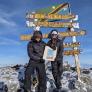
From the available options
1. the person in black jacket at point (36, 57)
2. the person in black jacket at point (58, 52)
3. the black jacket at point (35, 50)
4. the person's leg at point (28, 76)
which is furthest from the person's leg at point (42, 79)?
the person in black jacket at point (58, 52)

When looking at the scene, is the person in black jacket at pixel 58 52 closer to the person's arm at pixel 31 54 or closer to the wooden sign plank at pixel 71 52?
the person's arm at pixel 31 54

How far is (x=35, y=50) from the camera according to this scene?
1270cm

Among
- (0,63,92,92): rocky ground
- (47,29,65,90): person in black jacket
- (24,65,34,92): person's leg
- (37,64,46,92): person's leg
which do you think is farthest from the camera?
(0,63,92,92): rocky ground

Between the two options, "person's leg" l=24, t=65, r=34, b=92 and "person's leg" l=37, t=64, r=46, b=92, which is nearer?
"person's leg" l=24, t=65, r=34, b=92

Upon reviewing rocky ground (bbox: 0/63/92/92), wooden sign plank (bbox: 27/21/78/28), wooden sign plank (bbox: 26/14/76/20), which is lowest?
rocky ground (bbox: 0/63/92/92)

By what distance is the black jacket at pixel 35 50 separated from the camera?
41.4 ft

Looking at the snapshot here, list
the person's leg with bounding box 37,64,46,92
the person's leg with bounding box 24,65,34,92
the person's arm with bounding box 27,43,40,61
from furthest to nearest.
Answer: the person's leg with bounding box 37,64,46,92, the person's leg with bounding box 24,65,34,92, the person's arm with bounding box 27,43,40,61

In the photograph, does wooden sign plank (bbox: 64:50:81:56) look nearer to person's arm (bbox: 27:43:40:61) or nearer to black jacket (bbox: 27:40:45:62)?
black jacket (bbox: 27:40:45:62)

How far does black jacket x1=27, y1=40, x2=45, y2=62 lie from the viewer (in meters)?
12.6

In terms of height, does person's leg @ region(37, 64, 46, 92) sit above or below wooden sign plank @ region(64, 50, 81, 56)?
below

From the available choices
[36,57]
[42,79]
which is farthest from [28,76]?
[36,57]

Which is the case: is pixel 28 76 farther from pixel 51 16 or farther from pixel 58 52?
pixel 51 16

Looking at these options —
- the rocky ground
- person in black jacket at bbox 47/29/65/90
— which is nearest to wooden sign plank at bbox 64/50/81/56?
the rocky ground

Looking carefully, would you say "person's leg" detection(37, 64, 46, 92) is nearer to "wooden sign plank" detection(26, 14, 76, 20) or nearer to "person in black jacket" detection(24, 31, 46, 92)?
"person in black jacket" detection(24, 31, 46, 92)
